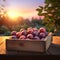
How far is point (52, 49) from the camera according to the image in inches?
63.7

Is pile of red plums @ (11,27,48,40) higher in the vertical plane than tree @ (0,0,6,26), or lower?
lower

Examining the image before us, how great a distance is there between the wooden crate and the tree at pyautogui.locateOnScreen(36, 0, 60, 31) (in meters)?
0.28

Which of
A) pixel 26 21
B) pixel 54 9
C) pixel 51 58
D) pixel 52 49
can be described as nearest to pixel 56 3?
pixel 54 9

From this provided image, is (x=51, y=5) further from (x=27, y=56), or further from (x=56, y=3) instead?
(x=27, y=56)

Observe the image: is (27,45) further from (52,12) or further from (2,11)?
(2,11)

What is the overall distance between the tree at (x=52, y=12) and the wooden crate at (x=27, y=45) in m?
0.28

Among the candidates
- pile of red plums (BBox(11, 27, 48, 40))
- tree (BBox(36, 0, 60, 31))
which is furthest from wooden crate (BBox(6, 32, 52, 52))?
tree (BBox(36, 0, 60, 31))

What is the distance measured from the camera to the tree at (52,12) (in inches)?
69.2

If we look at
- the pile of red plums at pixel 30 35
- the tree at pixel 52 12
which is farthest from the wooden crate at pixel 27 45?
the tree at pixel 52 12

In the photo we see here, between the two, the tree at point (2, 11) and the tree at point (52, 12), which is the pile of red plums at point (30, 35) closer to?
the tree at point (52, 12)

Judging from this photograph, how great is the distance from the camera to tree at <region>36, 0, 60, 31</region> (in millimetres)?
1758

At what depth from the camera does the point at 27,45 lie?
1.55 m

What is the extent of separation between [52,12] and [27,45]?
0.41m

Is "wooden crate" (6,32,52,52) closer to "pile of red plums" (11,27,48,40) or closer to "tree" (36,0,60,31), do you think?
"pile of red plums" (11,27,48,40)
